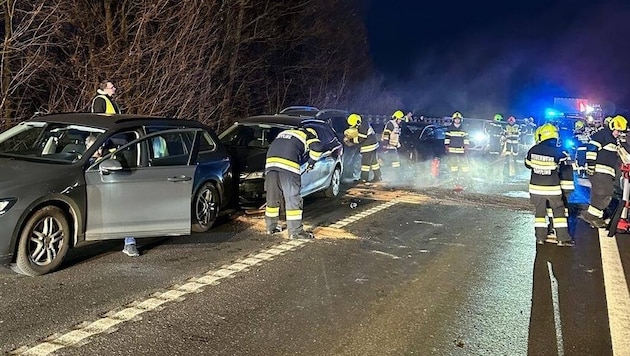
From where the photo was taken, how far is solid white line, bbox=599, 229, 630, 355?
14.9 feet

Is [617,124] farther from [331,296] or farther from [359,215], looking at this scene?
[331,296]

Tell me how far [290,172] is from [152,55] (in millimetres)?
7292

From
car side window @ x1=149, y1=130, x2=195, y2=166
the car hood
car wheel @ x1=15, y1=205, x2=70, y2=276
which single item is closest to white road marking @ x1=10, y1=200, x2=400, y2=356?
car wheel @ x1=15, y1=205, x2=70, y2=276

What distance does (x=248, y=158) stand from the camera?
30.3 ft

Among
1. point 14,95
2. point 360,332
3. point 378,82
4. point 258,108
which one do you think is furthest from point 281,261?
point 378,82

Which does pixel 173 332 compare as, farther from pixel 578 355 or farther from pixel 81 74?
pixel 81 74

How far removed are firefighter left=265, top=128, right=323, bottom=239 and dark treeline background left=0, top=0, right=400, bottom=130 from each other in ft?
18.0

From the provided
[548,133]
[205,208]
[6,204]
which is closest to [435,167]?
[548,133]

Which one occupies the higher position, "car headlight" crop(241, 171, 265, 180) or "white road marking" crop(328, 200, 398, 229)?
"car headlight" crop(241, 171, 265, 180)

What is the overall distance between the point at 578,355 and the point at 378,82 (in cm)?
3170

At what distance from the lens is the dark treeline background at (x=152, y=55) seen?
Answer: 36.4 feet

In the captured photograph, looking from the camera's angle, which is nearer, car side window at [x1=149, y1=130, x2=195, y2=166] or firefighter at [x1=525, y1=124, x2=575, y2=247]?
car side window at [x1=149, y1=130, x2=195, y2=166]

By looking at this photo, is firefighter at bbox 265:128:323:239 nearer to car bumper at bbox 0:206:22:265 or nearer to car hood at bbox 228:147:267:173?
car hood at bbox 228:147:267:173

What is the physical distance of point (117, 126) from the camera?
261 inches
